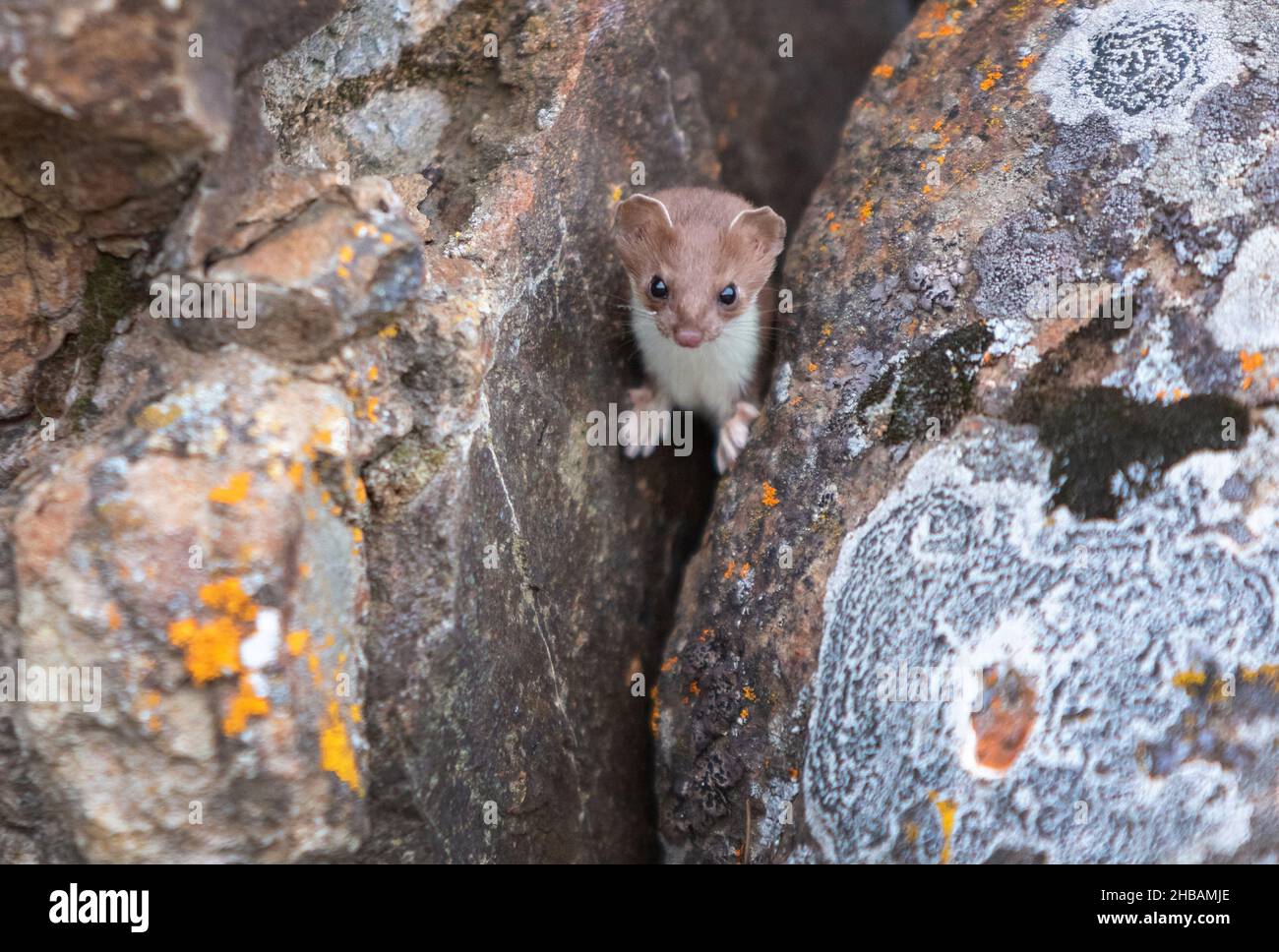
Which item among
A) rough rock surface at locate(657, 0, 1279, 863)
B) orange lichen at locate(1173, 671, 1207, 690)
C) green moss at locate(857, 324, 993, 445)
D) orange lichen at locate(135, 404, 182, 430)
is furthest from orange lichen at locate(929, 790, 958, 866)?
orange lichen at locate(135, 404, 182, 430)

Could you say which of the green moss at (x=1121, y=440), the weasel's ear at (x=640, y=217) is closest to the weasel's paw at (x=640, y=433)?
the weasel's ear at (x=640, y=217)

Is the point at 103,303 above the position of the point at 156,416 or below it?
above

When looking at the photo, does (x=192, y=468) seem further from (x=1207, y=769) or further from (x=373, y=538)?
(x=1207, y=769)

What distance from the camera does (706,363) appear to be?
13.5 feet

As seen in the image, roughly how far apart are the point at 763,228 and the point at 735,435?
73 centimetres

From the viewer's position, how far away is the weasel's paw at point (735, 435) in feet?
13.1

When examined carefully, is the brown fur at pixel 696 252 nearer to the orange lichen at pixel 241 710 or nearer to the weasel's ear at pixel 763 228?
the weasel's ear at pixel 763 228

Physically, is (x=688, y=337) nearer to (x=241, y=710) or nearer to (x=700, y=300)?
(x=700, y=300)

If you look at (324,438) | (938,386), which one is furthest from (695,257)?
(324,438)

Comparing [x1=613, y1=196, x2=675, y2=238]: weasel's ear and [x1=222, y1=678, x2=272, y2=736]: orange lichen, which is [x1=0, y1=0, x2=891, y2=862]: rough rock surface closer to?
[x1=222, y1=678, x2=272, y2=736]: orange lichen

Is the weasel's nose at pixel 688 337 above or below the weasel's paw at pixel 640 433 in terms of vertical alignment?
above

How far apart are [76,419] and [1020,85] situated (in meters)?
2.93

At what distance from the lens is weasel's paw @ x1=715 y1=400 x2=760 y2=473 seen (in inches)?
157

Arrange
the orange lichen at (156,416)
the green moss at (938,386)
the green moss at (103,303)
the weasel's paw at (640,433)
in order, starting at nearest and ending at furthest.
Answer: the orange lichen at (156,416)
the green moss at (103,303)
the green moss at (938,386)
the weasel's paw at (640,433)
